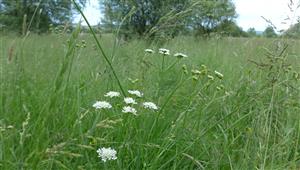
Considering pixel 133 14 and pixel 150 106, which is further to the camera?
pixel 133 14

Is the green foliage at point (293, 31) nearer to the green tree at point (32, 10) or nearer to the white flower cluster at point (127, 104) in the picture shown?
the white flower cluster at point (127, 104)

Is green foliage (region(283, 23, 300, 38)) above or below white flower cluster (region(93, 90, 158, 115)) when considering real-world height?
above

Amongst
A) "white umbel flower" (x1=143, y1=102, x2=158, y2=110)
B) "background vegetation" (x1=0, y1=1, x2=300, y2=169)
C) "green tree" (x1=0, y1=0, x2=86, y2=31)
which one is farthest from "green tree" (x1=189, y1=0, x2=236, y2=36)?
"green tree" (x1=0, y1=0, x2=86, y2=31)

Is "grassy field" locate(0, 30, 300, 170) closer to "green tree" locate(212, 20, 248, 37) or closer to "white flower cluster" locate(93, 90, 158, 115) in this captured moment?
"white flower cluster" locate(93, 90, 158, 115)

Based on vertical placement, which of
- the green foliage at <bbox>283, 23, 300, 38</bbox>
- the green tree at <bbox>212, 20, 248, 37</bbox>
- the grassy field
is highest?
the green foliage at <bbox>283, 23, 300, 38</bbox>

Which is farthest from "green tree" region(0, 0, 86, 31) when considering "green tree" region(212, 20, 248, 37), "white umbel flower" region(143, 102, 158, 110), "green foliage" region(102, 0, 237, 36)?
"green tree" region(212, 20, 248, 37)

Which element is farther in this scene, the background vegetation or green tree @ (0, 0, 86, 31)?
green tree @ (0, 0, 86, 31)

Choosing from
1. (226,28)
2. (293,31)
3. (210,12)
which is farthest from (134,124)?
(226,28)

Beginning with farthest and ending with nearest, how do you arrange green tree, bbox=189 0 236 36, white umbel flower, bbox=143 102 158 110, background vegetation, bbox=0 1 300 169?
1. green tree, bbox=189 0 236 36
2. white umbel flower, bbox=143 102 158 110
3. background vegetation, bbox=0 1 300 169

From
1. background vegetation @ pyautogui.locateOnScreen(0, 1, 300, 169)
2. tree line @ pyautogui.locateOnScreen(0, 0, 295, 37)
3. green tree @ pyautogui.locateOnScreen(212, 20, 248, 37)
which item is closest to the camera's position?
background vegetation @ pyautogui.locateOnScreen(0, 1, 300, 169)

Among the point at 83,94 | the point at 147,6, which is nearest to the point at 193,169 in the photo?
the point at 83,94

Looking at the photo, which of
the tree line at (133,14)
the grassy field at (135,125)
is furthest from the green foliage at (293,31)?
the tree line at (133,14)

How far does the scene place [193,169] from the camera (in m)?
1.33

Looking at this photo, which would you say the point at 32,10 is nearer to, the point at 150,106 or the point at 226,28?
the point at 226,28
